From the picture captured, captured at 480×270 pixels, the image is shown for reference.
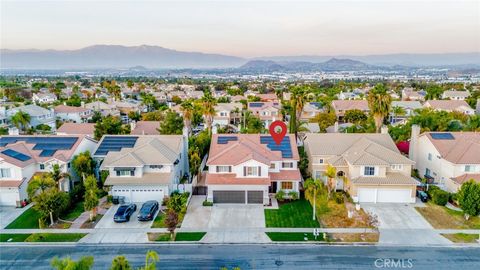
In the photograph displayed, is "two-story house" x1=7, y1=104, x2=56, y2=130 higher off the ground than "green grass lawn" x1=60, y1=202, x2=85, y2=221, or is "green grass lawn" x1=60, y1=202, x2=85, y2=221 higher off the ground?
"two-story house" x1=7, y1=104, x2=56, y2=130

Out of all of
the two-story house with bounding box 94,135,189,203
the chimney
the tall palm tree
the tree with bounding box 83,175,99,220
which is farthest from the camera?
the tall palm tree

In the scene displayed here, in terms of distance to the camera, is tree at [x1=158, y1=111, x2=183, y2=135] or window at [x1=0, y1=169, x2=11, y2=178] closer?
window at [x1=0, y1=169, x2=11, y2=178]

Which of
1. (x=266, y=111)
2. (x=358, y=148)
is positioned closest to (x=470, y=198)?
(x=358, y=148)

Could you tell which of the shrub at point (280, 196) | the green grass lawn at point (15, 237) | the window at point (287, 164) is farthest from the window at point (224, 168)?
the green grass lawn at point (15, 237)

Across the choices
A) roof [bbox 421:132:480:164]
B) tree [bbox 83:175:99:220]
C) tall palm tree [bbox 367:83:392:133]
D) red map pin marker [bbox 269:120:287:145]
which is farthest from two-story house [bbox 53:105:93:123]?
roof [bbox 421:132:480:164]

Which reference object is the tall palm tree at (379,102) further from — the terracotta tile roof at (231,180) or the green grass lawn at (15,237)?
the green grass lawn at (15,237)

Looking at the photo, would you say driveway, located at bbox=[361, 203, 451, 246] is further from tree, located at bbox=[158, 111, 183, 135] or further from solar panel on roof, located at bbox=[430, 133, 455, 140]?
tree, located at bbox=[158, 111, 183, 135]

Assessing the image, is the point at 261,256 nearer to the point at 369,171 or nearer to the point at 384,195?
the point at 384,195
